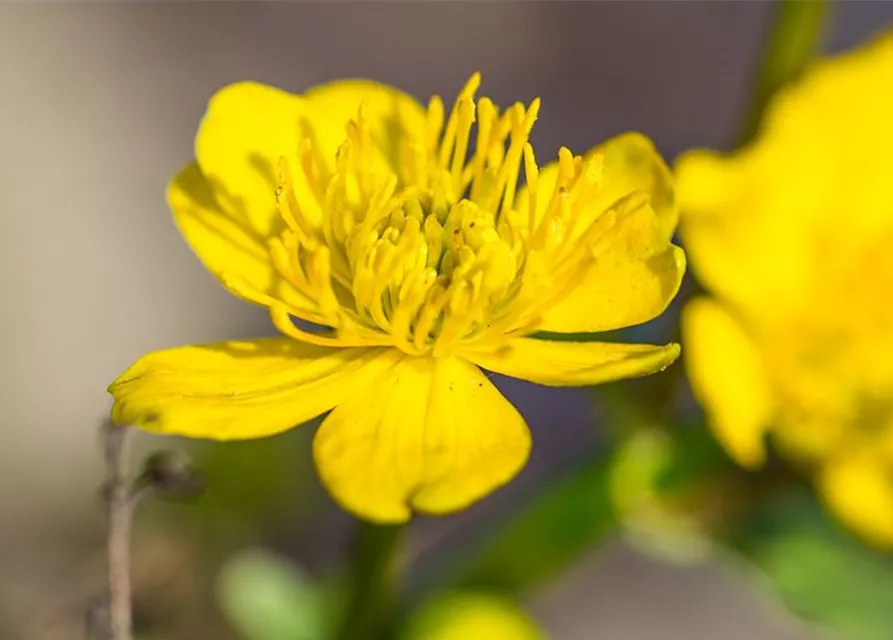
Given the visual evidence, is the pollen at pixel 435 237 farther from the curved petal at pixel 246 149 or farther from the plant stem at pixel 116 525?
the plant stem at pixel 116 525

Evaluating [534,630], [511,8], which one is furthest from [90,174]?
[534,630]

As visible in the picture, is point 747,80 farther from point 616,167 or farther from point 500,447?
point 500,447

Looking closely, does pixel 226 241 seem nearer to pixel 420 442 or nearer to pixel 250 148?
pixel 250 148

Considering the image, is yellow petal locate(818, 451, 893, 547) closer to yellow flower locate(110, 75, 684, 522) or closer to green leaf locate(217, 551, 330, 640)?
yellow flower locate(110, 75, 684, 522)

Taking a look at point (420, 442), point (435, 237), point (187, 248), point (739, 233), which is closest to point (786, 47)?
point (739, 233)

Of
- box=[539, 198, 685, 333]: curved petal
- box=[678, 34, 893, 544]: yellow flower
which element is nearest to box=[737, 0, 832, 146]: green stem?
box=[678, 34, 893, 544]: yellow flower
